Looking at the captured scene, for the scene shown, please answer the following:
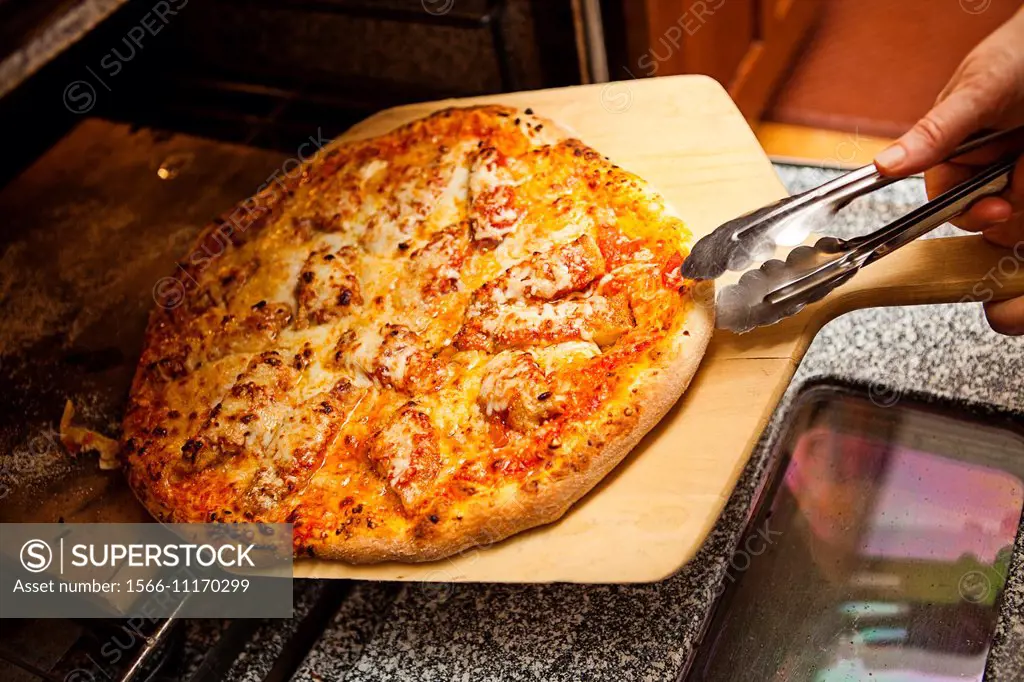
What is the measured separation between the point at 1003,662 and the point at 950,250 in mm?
815

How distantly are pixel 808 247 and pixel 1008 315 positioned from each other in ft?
1.37

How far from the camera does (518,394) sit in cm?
187

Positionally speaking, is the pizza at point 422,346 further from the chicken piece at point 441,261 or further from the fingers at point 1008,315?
the fingers at point 1008,315

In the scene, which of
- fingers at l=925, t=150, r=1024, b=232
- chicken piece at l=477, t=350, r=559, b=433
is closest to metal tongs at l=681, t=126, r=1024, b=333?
fingers at l=925, t=150, r=1024, b=232

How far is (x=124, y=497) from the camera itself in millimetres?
2146

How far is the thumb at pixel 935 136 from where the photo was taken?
5.56 feet

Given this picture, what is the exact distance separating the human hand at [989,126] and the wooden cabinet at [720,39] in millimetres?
1149

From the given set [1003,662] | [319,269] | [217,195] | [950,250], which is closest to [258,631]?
[319,269]

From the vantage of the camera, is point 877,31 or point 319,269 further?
point 877,31

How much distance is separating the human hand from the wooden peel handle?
0.03 m

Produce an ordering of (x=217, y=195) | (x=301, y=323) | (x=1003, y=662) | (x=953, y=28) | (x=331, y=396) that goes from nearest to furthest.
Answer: (x=1003, y=662) < (x=331, y=396) < (x=301, y=323) < (x=217, y=195) < (x=953, y=28)

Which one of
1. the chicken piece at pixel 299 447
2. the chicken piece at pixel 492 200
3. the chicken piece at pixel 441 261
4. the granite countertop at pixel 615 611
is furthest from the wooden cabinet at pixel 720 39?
the chicken piece at pixel 299 447

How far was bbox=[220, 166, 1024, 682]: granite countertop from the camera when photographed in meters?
1.95

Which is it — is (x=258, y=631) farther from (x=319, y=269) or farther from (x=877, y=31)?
(x=877, y=31)
